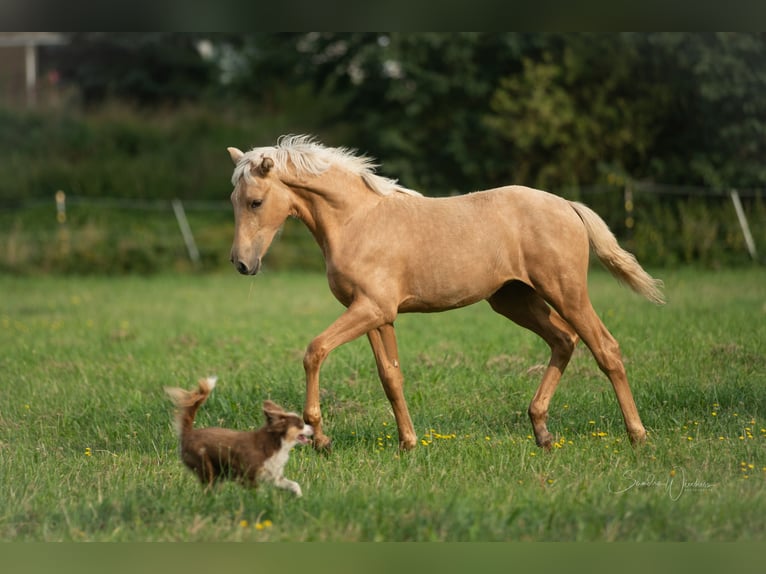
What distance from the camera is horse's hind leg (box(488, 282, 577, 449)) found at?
23.0 feet

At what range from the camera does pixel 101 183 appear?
88.1 feet

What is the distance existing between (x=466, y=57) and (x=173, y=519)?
68.2 ft

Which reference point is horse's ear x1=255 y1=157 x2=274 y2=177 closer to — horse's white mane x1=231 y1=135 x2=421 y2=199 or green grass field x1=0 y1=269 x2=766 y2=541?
horse's white mane x1=231 y1=135 x2=421 y2=199

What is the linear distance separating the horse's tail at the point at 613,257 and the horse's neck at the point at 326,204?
1.63 metres

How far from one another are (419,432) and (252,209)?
220cm

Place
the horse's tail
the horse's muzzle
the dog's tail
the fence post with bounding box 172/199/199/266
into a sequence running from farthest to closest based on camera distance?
the fence post with bounding box 172/199/199/266 < the horse's tail < the horse's muzzle < the dog's tail

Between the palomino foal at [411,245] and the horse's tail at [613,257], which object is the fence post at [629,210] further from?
the palomino foal at [411,245]

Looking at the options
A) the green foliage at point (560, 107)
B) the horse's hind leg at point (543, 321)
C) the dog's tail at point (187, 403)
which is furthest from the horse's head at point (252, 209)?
the green foliage at point (560, 107)

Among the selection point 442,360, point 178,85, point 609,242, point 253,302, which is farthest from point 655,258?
point 178,85

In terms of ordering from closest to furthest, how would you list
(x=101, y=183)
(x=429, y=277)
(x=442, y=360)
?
1. (x=429, y=277)
2. (x=442, y=360)
3. (x=101, y=183)

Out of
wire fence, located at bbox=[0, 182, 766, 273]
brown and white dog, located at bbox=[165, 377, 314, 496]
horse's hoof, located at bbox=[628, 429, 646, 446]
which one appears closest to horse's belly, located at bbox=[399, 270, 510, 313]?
horse's hoof, located at bbox=[628, 429, 646, 446]

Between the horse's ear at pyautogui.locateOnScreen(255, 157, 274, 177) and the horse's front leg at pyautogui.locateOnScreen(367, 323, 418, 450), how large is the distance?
1.37 m

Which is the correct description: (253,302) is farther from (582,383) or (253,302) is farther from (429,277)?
(429,277)

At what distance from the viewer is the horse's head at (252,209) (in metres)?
6.23
